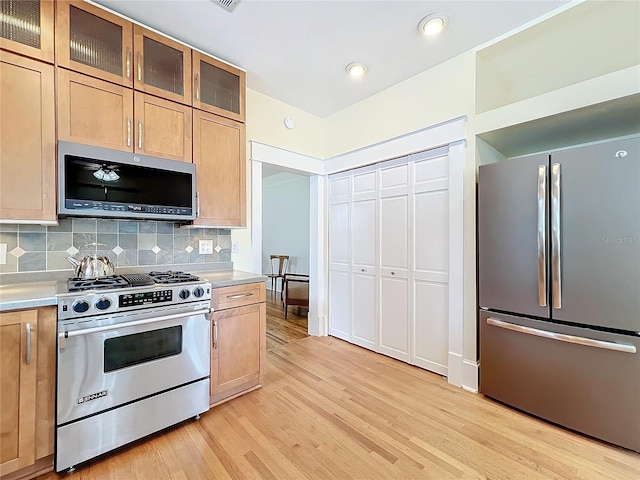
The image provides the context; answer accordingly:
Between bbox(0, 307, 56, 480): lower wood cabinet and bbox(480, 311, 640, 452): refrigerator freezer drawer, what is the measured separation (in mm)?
2822

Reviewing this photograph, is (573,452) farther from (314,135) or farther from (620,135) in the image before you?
(314,135)

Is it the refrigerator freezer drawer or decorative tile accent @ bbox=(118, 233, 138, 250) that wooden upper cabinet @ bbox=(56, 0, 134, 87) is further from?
the refrigerator freezer drawer

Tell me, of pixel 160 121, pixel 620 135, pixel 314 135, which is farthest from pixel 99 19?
pixel 620 135

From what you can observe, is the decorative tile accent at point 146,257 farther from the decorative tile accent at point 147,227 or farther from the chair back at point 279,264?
the chair back at point 279,264

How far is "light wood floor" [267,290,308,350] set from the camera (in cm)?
352

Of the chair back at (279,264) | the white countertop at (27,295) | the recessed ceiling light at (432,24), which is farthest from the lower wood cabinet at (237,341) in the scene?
the chair back at (279,264)

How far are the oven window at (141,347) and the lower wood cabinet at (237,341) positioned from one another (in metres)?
0.27

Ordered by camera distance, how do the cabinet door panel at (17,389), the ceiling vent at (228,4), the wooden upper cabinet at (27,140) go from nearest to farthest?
the cabinet door panel at (17,389)
the wooden upper cabinet at (27,140)
the ceiling vent at (228,4)

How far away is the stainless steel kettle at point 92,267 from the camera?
6.10ft

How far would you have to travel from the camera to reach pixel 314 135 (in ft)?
11.9

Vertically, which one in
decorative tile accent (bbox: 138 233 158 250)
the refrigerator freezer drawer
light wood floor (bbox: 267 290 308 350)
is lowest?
light wood floor (bbox: 267 290 308 350)

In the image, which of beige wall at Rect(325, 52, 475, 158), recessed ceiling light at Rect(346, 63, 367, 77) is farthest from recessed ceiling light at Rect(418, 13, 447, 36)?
recessed ceiling light at Rect(346, 63, 367, 77)

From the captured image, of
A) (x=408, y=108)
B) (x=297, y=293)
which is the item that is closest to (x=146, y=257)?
(x=297, y=293)

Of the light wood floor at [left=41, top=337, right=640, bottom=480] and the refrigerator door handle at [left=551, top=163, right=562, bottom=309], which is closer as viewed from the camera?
the light wood floor at [left=41, top=337, right=640, bottom=480]
